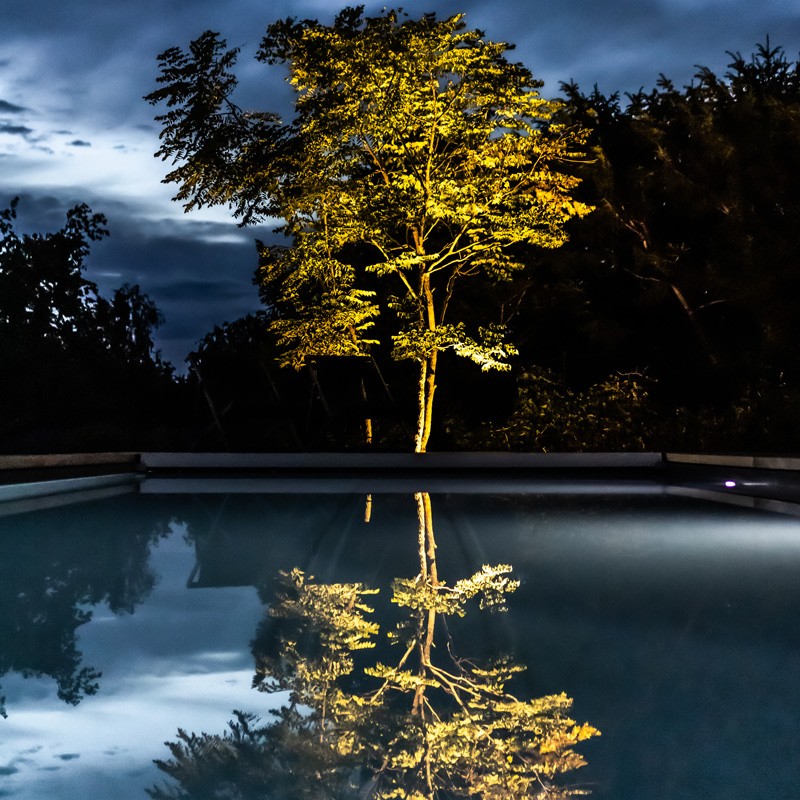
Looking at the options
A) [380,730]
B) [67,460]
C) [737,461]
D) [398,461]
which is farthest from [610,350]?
[380,730]

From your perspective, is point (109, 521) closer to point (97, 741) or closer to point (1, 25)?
point (97, 741)

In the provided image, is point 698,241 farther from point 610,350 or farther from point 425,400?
point 425,400

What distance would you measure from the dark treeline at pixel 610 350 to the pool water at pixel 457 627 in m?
7.18

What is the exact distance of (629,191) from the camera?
21391mm

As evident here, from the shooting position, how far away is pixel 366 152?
18.2m

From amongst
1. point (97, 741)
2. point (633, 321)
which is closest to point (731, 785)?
point (97, 741)

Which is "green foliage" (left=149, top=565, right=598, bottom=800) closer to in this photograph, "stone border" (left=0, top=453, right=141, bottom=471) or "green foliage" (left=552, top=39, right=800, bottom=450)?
"stone border" (left=0, top=453, right=141, bottom=471)

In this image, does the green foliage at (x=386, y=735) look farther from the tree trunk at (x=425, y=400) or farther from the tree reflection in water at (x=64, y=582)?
the tree trunk at (x=425, y=400)

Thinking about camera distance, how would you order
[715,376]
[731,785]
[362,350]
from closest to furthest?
[731,785]
[362,350]
[715,376]

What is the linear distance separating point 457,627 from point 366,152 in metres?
13.8

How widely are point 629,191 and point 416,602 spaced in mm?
16720

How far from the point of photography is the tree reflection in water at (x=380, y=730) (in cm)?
303

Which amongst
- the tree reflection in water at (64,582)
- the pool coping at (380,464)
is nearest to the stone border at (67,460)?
the pool coping at (380,464)

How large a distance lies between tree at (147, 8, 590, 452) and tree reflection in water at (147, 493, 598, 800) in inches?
488
